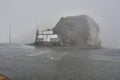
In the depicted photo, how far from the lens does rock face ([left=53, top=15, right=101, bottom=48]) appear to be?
17850 centimetres

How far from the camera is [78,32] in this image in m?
186

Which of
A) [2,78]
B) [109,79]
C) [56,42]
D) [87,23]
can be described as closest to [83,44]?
[87,23]

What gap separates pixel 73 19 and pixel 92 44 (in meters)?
38.3

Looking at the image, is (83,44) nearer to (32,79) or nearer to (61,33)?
(61,33)

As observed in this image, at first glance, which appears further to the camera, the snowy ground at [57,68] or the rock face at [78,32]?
the rock face at [78,32]

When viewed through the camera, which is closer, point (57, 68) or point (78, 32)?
point (57, 68)

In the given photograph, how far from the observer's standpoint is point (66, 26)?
18825 centimetres

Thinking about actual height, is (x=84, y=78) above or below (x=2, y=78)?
below

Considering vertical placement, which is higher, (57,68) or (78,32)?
(78,32)

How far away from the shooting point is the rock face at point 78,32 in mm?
178500

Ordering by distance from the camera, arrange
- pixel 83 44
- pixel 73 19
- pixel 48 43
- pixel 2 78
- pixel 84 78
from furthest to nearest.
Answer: pixel 73 19, pixel 83 44, pixel 48 43, pixel 84 78, pixel 2 78

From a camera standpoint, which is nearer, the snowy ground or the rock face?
the snowy ground

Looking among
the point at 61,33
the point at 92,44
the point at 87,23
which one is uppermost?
the point at 87,23

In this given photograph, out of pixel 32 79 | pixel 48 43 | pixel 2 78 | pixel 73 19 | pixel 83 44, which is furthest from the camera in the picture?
pixel 73 19
